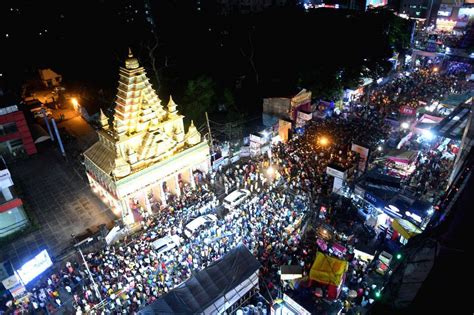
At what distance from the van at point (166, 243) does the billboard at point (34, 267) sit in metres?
5.73

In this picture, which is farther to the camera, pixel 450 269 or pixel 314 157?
pixel 314 157

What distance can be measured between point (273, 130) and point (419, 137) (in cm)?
A: 1264

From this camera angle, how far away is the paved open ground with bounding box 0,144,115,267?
21542 mm

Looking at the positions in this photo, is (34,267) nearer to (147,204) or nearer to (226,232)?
(147,204)

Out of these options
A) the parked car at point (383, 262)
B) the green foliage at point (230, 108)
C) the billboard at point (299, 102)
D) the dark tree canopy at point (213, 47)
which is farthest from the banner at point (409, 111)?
the parked car at point (383, 262)

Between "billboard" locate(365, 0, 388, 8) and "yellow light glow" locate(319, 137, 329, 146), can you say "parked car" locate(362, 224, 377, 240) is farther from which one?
"billboard" locate(365, 0, 388, 8)

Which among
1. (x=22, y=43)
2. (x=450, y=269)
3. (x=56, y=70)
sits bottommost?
(x=56, y=70)

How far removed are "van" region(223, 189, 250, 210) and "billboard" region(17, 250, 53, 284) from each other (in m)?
11.1

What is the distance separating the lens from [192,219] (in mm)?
22125

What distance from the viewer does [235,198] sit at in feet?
77.0

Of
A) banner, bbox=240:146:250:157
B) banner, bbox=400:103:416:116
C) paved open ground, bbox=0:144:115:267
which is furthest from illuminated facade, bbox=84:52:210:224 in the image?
banner, bbox=400:103:416:116

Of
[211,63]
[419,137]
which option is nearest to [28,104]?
[211,63]

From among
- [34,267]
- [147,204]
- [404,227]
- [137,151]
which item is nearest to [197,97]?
[137,151]

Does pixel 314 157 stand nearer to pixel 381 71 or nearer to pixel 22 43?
pixel 381 71
